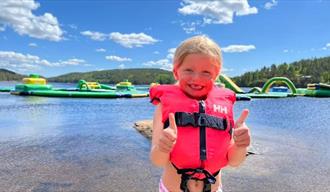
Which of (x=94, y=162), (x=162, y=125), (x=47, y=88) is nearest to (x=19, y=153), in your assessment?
(x=94, y=162)

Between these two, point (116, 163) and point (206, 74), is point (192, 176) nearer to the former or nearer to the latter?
point (206, 74)

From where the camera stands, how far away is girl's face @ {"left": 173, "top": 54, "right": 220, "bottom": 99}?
2.22 m

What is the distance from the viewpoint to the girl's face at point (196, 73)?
2.22m

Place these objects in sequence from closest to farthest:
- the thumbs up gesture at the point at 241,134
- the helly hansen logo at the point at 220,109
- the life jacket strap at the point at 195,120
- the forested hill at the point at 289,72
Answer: the thumbs up gesture at the point at 241,134
the life jacket strap at the point at 195,120
the helly hansen logo at the point at 220,109
the forested hill at the point at 289,72

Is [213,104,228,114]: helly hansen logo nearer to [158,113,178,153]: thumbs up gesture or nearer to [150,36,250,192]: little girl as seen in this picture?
[150,36,250,192]: little girl

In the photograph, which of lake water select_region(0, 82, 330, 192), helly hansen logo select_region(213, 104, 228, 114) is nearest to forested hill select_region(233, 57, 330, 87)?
lake water select_region(0, 82, 330, 192)

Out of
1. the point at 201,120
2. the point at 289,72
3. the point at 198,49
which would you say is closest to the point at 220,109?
the point at 201,120

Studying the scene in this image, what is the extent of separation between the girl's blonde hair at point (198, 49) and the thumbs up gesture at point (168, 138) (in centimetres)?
48

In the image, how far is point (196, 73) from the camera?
2.23 metres

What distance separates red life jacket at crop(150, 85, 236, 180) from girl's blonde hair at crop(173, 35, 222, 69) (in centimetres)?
25

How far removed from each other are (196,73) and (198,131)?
0.39m

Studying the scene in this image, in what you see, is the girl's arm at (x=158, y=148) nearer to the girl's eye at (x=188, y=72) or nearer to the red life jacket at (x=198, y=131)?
Answer: the red life jacket at (x=198, y=131)

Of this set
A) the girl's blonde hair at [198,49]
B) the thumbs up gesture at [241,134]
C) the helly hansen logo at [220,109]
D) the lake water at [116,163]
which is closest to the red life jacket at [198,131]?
the helly hansen logo at [220,109]

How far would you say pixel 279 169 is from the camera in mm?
7742
